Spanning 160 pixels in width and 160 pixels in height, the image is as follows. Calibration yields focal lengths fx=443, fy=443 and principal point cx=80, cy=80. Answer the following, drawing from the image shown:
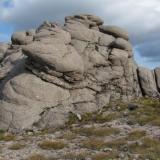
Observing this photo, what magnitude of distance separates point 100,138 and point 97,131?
94.6 inches

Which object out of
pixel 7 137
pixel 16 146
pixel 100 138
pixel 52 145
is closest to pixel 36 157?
pixel 52 145

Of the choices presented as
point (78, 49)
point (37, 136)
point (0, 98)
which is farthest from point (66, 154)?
point (78, 49)

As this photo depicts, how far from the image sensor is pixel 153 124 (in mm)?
41969

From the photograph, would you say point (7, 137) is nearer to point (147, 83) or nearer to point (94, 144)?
point (94, 144)

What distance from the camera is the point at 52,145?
36.0m

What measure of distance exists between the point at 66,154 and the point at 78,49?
Result: 25.6 meters

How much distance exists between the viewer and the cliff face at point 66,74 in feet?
162

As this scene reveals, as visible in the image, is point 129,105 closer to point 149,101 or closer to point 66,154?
point 149,101

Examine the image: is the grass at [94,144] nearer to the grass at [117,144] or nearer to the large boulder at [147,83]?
the grass at [117,144]

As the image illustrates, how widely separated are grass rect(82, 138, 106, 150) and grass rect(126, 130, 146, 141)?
2464 millimetres

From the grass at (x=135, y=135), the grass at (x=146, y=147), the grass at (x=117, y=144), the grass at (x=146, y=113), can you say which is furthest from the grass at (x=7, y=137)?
the grass at (x=146, y=147)

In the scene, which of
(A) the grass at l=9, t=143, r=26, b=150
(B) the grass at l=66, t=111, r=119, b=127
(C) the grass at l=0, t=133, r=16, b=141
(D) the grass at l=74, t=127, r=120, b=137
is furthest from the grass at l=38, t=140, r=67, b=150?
(B) the grass at l=66, t=111, r=119, b=127

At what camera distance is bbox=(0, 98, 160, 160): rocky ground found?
1260 inches

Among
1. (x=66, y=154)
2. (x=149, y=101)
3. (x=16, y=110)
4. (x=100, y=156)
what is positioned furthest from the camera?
(x=149, y=101)
